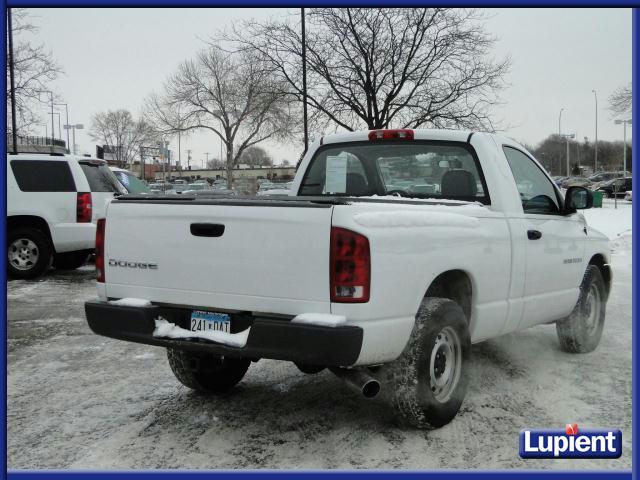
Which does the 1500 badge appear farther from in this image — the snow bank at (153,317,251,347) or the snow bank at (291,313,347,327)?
the snow bank at (291,313,347,327)

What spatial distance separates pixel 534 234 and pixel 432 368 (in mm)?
1460

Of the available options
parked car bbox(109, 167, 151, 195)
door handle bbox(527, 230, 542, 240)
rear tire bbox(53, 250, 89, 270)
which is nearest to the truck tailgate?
door handle bbox(527, 230, 542, 240)

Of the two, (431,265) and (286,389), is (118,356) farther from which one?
(431,265)

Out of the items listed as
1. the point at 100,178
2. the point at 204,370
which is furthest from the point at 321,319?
the point at 100,178

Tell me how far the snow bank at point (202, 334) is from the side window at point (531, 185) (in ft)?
7.92

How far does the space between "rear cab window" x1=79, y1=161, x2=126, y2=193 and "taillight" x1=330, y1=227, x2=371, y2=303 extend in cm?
801

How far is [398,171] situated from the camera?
5.04m

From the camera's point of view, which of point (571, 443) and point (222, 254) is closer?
point (571, 443)

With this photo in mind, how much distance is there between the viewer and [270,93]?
739 inches

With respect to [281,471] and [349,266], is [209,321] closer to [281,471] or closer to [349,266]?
[349,266]

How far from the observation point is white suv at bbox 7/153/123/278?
10086 mm

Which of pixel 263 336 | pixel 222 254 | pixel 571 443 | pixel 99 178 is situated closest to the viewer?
pixel 571 443

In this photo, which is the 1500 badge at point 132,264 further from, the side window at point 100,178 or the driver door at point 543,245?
the side window at point 100,178

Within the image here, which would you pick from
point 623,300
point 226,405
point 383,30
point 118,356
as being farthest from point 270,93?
point 226,405
